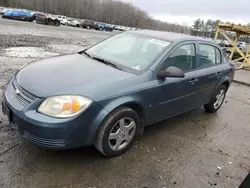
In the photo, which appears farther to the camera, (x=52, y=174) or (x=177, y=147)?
(x=177, y=147)

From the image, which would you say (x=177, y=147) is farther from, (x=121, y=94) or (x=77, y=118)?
(x=77, y=118)

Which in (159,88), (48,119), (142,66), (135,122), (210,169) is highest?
(142,66)

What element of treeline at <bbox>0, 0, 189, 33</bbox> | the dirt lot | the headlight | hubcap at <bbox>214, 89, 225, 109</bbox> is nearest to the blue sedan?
the headlight

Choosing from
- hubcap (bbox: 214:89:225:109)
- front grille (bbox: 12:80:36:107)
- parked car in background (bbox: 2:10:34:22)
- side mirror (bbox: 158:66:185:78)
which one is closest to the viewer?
front grille (bbox: 12:80:36:107)

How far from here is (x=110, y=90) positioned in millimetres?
2752

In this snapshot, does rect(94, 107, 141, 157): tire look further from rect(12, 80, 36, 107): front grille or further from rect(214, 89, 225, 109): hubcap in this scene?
rect(214, 89, 225, 109): hubcap

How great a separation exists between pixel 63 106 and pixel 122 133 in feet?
3.01

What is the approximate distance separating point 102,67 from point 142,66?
0.57m

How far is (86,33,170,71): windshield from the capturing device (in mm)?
3401

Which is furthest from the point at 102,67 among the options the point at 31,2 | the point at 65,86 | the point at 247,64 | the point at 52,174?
Result: the point at 31,2

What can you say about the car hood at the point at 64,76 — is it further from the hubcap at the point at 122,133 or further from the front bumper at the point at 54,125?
the hubcap at the point at 122,133

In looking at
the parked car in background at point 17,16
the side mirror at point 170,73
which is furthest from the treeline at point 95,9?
the side mirror at point 170,73

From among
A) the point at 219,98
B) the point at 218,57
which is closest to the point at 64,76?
the point at 218,57

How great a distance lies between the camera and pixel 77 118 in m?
2.52
